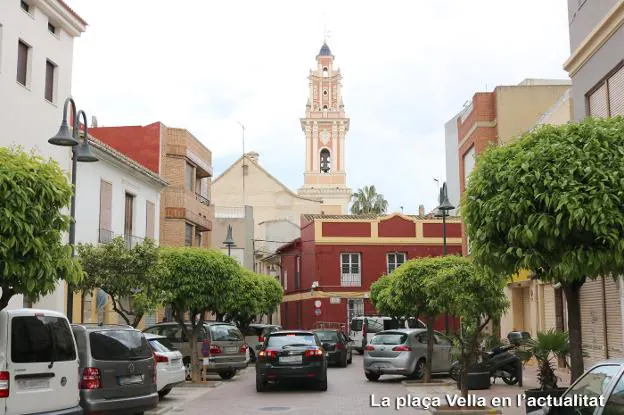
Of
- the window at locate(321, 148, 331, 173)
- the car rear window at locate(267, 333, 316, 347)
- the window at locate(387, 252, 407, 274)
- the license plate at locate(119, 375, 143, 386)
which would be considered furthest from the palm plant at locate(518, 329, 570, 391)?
the window at locate(321, 148, 331, 173)

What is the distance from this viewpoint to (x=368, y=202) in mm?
80750

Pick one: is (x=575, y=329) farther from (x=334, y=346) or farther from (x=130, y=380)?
(x=334, y=346)

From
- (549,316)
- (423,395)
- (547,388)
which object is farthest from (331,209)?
(547,388)

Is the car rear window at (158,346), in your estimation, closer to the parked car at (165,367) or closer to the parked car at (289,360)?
the parked car at (165,367)

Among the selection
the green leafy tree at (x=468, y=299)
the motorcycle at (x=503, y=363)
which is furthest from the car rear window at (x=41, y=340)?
the motorcycle at (x=503, y=363)

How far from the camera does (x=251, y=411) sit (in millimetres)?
14836

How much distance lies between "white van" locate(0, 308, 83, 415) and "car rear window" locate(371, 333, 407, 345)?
40.8 feet

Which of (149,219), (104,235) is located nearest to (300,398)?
(104,235)

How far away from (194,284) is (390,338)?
5993 mm

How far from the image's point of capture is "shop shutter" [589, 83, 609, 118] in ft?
53.2

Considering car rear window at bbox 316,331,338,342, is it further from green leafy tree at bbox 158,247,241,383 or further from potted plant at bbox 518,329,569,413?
potted plant at bbox 518,329,569,413

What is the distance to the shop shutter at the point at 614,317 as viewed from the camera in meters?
16.6

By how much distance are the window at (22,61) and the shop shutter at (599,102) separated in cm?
1601

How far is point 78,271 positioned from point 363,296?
37.3m
